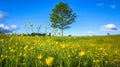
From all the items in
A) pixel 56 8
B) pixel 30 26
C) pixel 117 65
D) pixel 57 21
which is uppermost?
pixel 56 8

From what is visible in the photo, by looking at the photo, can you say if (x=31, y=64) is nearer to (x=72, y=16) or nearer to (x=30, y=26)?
(x=30, y=26)

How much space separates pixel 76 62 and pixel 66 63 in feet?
1.19

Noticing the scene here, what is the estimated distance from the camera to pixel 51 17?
48.3 meters

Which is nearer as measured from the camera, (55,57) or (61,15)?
(55,57)

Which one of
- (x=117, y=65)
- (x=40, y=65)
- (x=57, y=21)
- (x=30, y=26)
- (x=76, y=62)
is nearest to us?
(x=40, y=65)

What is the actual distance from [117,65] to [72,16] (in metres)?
44.0

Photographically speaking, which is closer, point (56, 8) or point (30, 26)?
point (30, 26)

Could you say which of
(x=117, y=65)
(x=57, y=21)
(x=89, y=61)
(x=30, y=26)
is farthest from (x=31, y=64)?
(x=57, y=21)

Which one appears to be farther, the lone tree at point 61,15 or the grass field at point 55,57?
the lone tree at point 61,15

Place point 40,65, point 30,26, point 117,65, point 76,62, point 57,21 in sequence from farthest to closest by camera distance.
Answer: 1. point 57,21
2. point 30,26
3. point 117,65
4. point 76,62
5. point 40,65

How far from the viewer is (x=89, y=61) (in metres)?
4.98

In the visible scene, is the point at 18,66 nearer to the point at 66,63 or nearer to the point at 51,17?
the point at 66,63

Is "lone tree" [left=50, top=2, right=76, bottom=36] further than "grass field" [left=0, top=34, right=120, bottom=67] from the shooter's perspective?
Yes

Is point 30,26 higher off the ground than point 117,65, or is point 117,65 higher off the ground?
point 30,26
